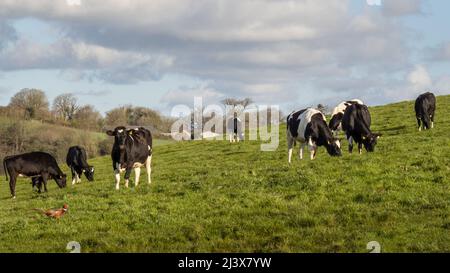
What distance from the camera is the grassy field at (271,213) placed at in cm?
1106

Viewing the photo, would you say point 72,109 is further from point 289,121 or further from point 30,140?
point 289,121

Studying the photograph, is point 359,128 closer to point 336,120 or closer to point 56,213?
point 336,120

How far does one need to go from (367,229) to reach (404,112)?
110ft

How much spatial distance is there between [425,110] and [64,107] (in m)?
78.2

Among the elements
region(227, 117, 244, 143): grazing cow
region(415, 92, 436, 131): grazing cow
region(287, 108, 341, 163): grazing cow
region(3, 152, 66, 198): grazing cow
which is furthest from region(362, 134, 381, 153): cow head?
region(227, 117, 244, 143): grazing cow

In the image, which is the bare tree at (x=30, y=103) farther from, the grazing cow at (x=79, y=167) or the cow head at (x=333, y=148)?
the cow head at (x=333, y=148)

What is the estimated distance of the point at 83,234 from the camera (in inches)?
504

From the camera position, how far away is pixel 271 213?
13.4 m

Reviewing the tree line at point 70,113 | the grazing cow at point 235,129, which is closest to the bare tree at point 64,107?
the tree line at point 70,113

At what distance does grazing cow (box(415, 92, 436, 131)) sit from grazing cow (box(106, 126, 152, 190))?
1785 cm

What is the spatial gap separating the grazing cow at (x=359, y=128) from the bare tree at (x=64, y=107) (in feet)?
261

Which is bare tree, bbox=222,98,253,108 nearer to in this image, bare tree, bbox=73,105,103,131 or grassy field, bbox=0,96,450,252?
bare tree, bbox=73,105,103,131

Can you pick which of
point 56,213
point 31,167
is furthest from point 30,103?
point 56,213
